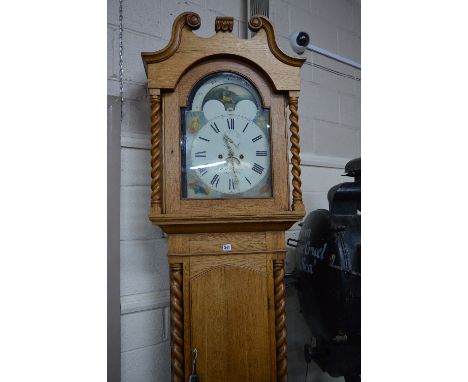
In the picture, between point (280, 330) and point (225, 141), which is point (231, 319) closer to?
point (280, 330)

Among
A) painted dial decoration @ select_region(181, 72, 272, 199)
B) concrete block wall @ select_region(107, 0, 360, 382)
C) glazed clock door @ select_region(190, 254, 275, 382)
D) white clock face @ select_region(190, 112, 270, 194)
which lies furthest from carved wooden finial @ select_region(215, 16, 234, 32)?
glazed clock door @ select_region(190, 254, 275, 382)

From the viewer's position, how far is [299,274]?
1452 millimetres

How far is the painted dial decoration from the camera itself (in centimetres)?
106

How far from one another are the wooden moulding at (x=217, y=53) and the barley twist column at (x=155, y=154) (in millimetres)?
53

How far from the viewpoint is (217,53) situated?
1.05m

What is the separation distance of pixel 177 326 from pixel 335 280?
0.55 m

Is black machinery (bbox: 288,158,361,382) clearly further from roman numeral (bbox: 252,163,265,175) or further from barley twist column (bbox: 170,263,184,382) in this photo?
barley twist column (bbox: 170,263,184,382)

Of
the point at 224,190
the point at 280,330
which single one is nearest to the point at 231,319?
the point at 280,330

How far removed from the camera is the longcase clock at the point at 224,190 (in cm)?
103

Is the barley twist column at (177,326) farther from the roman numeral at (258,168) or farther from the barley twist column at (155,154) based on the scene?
the roman numeral at (258,168)

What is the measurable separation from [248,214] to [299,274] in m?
0.53

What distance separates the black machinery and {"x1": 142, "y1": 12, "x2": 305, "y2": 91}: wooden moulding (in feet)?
1.58

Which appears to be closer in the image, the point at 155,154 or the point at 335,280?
the point at 155,154

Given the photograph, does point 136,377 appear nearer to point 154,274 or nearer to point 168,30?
point 154,274
